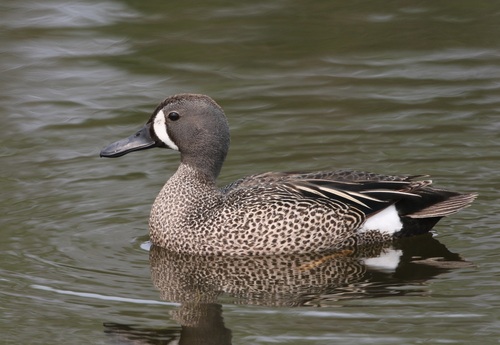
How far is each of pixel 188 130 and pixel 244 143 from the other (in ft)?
6.50

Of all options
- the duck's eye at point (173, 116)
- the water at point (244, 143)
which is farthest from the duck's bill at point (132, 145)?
the water at point (244, 143)

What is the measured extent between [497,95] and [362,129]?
1.64m

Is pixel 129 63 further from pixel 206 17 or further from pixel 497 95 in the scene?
pixel 497 95

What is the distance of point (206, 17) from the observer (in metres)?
16.0

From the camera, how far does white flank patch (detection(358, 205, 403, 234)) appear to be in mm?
10625

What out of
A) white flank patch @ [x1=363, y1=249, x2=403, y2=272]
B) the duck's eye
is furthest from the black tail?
the duck's eye

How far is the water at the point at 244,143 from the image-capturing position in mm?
8820

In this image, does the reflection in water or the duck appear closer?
the reflection in water

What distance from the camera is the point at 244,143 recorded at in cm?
1275

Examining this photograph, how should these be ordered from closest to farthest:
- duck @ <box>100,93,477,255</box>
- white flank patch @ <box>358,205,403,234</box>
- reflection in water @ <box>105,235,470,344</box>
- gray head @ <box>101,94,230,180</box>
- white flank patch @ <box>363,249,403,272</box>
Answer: reflection in water @ <box>105,235,470,344</box> → white flank patch @ <box>363,249,403,272</box> → duck @ <box>100,93,477,255</box> → white flank patch @ <box>358,205,403,234</box> → gray head @ <box>101,94,230,180</box>

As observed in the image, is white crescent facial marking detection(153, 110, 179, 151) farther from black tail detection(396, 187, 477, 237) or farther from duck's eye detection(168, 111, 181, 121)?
black tail detection(396, 187, 477, 237)

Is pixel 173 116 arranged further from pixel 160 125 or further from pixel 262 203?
pixel 262 203

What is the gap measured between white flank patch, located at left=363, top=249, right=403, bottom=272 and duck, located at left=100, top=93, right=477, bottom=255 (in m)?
0.25

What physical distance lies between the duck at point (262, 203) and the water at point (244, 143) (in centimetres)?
24
